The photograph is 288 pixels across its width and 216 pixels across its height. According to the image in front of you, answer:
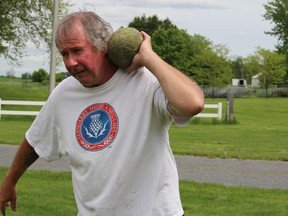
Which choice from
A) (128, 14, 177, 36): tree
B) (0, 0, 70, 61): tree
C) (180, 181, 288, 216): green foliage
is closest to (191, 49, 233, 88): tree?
(128, 14, 177, 36): tree

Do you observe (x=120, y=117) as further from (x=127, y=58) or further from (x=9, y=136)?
(x=9, y=136)

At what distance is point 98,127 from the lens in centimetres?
284

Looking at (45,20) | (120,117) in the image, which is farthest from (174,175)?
(45,20)

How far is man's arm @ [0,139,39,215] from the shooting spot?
11.2 ft

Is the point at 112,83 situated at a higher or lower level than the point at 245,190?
higher

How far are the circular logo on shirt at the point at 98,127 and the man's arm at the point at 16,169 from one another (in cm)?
60

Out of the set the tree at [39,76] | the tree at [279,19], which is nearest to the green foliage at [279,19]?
the tree at [279,19]

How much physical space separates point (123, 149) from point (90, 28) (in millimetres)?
572

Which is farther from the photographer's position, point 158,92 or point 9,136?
point 9,136

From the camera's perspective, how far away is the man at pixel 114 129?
2.78 meters

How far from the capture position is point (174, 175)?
9.77ft

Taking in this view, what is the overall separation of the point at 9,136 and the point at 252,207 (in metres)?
9.61

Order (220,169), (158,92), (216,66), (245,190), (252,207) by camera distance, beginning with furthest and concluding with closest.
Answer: (216,66)
(220,169)
(245,190)
(252,207)
(158,92)

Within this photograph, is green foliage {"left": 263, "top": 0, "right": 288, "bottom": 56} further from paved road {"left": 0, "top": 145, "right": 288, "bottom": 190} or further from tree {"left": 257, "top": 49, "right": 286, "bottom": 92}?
A: paved road {"left": 0, "top": 145, "right": 288, "bottom": 190}
